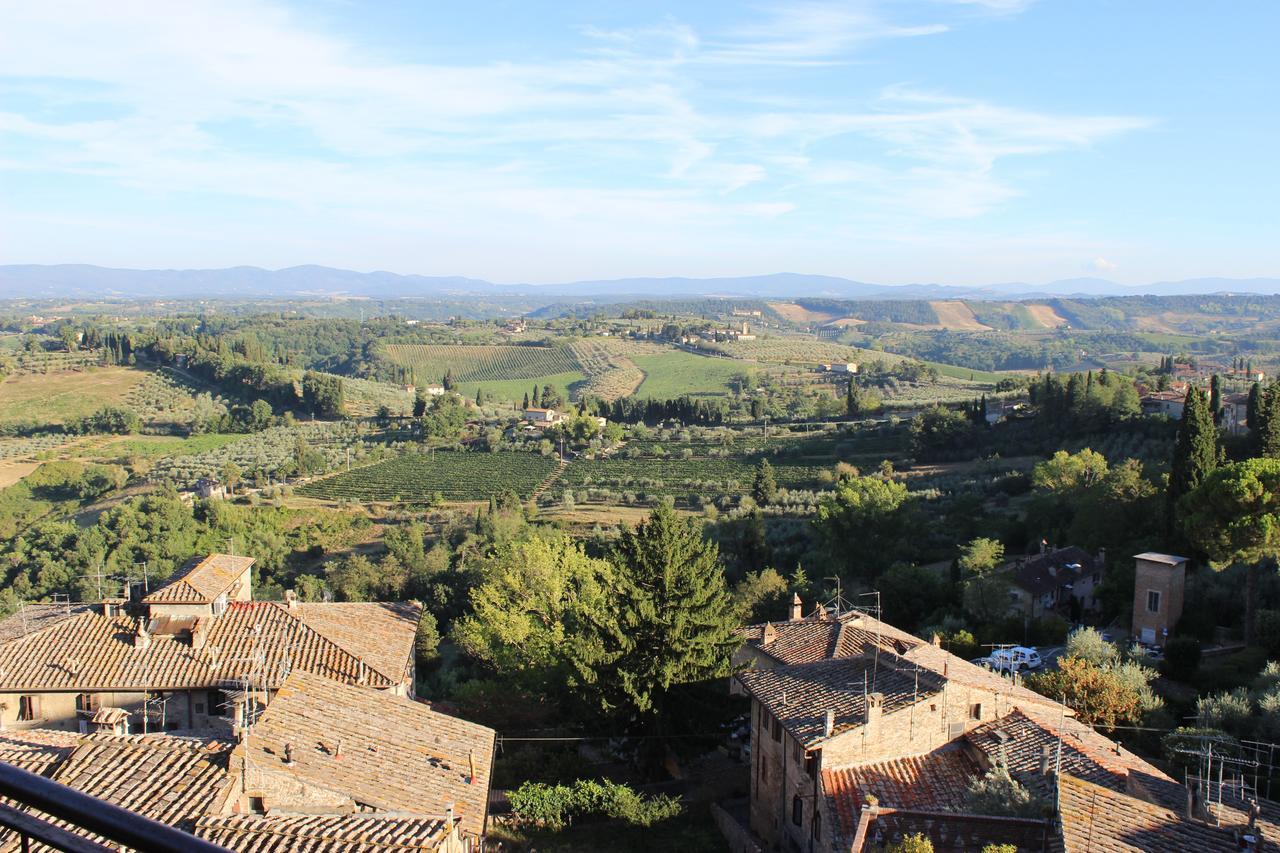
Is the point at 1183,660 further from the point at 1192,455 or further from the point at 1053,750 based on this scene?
the point at 1192,455

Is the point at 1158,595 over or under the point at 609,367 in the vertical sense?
over

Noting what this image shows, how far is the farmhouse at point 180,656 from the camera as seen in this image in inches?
712

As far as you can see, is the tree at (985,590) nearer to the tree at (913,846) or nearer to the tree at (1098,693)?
the tree at (1098,693)

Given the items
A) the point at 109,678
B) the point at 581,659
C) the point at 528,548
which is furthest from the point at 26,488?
the point at 581,659

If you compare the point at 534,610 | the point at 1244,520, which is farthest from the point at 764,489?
the point at 1244,520

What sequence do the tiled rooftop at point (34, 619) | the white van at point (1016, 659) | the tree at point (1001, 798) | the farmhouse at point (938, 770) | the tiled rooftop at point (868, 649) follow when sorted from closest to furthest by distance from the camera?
1. the farmhouse at point (938, 770)
2. the tree at point (1001, 798)
3. the tiled rooftop at point (868, 649)
4. the tiled rooftop at point (34, 619)
5. the white van at point (1016, 659)

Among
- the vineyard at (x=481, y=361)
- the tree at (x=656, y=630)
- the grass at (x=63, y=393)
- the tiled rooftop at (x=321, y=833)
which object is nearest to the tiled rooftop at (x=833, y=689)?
the tree at (x=656, y=630)

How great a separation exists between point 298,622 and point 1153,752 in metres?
16.7

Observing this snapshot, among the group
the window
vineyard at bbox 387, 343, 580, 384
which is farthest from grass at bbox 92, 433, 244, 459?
the window

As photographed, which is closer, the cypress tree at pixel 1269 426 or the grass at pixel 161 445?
the cypress tree at pixel 1269 426

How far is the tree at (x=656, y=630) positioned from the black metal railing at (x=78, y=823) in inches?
707

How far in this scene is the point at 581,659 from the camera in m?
19.7

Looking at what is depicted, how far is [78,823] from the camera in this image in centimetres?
175

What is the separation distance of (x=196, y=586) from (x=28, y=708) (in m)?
3.65
